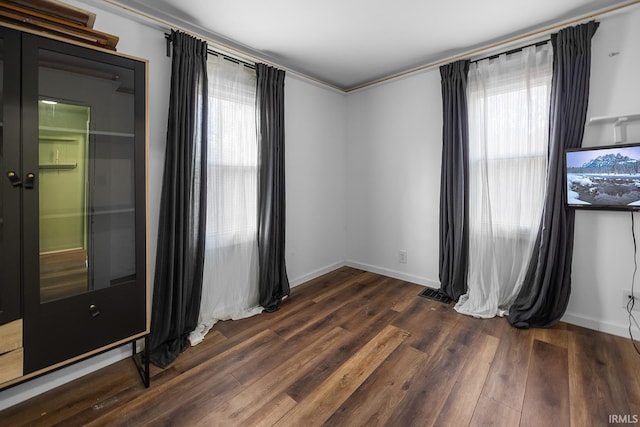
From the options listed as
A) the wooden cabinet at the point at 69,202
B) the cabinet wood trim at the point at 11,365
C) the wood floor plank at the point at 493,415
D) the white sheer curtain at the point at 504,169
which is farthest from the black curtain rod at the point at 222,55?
the wood floor plank at the point at 493,415

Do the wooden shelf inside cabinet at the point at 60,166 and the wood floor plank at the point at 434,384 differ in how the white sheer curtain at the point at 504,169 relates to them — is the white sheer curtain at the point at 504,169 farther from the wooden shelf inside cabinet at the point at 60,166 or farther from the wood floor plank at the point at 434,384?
the wooden shelf inside cabinet at the point at 60,166

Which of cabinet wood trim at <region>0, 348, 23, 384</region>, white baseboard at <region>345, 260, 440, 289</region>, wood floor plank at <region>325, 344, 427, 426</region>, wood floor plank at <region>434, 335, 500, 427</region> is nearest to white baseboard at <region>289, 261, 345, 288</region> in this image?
white baseboard at <region>345, 260, 440, 289</region>

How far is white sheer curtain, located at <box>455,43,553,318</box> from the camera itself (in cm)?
243

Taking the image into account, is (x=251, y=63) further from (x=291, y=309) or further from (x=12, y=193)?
(x=291, y=309)

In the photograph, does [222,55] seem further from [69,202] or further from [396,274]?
[396,274]

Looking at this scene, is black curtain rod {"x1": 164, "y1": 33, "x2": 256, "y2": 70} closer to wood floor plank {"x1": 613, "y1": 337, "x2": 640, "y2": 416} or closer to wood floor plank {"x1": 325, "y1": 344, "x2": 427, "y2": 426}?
wood floor plank {"x1": 325, "y1": 344, "x2": 427, "y2": 426}

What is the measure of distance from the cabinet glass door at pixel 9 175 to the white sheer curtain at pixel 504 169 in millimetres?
3180

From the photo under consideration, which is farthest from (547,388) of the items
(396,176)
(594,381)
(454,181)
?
(396,176)

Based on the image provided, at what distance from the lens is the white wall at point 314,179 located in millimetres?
3246

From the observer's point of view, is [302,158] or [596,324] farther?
[302,158]

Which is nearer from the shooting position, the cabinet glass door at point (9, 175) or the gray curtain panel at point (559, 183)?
the cabinet glass door at point (9, 175)

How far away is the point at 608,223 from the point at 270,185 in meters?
2.92

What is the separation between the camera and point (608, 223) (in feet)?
7.22

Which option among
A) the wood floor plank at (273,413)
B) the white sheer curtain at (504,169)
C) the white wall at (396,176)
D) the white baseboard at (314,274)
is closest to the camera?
the wood floor plank at (273,413)
